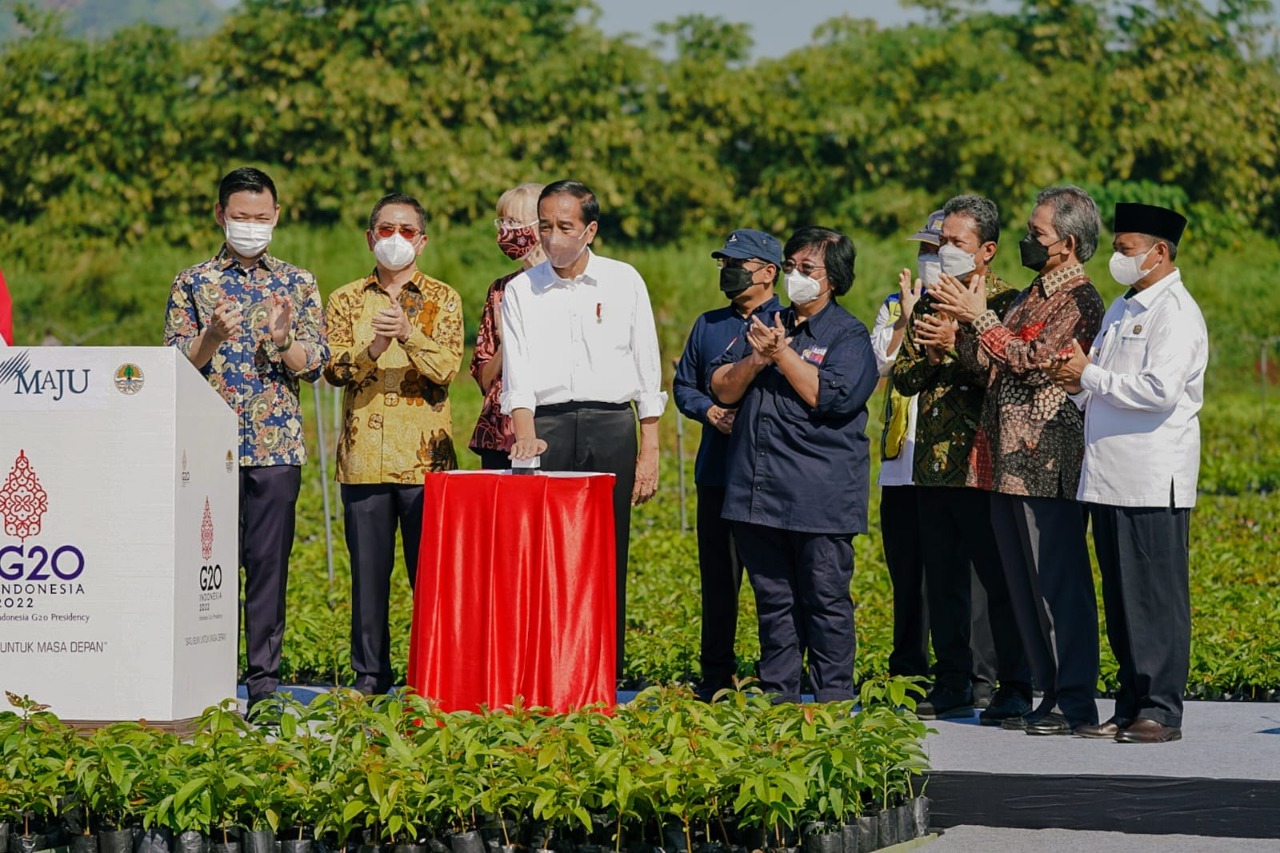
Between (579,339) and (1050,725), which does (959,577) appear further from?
(579,339)

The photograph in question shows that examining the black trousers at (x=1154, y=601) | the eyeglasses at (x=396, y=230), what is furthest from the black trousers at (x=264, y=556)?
the black trousers at (x=1154, y=601)

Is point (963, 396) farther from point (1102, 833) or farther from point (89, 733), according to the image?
point (89, 733)

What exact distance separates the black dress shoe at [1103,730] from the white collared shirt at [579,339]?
1930 millimetres

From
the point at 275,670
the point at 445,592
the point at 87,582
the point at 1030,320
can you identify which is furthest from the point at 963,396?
the point at 87,582

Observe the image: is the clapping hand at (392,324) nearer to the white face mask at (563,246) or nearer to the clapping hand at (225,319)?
the clapping hand at (225,319)

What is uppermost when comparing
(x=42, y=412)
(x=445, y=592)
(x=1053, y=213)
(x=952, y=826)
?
(x=1053, y=213)

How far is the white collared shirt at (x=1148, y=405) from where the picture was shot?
22.3ft

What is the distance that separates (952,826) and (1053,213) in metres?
2.60

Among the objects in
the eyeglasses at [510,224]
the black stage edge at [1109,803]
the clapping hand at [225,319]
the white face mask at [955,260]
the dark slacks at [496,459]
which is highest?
the eyeglasses at [510,224]

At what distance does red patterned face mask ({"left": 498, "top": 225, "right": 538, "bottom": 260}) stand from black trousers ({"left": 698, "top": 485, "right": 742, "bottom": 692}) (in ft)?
3.94

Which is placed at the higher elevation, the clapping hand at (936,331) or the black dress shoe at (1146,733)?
the clapping hand at (936,331)

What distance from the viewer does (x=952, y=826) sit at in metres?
5.48

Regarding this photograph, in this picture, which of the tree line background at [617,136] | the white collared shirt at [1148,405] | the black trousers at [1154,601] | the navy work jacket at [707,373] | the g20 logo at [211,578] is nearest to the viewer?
the g20 logo at [211,578]

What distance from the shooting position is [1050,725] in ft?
23.1
